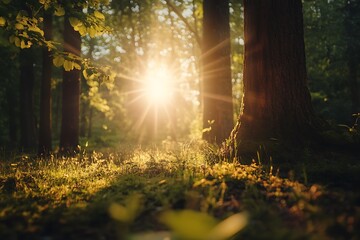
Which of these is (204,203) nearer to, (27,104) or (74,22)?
(74,22)

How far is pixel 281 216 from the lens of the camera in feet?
11.3

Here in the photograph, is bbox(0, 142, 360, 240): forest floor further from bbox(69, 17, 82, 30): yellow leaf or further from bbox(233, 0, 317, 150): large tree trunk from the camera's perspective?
bbox(69, 17, 82, 30): yellow leaf

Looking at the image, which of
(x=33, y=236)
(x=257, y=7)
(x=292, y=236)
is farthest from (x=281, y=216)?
(x=257, y=7)

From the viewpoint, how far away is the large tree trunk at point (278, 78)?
6.12 meters

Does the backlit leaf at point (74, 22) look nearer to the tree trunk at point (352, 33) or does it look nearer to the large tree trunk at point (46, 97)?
the large tree trunk at point (46, 97)

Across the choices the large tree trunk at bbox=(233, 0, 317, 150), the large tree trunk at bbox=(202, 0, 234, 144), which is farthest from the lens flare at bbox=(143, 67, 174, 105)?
the large tree trunk at bbox=(233, 0, 317, 150)

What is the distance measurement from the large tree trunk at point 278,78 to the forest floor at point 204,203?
2.35ft

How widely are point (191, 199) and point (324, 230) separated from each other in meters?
1.48

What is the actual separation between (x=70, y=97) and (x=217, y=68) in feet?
19.2

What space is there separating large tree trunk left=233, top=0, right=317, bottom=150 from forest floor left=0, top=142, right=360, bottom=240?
0.72 meters

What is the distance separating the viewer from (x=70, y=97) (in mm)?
13070

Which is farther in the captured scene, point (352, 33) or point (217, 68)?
point (352, 33)

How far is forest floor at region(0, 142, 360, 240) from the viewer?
296 cm

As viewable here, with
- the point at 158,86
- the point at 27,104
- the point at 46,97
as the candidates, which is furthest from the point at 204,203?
the point at 158,86
